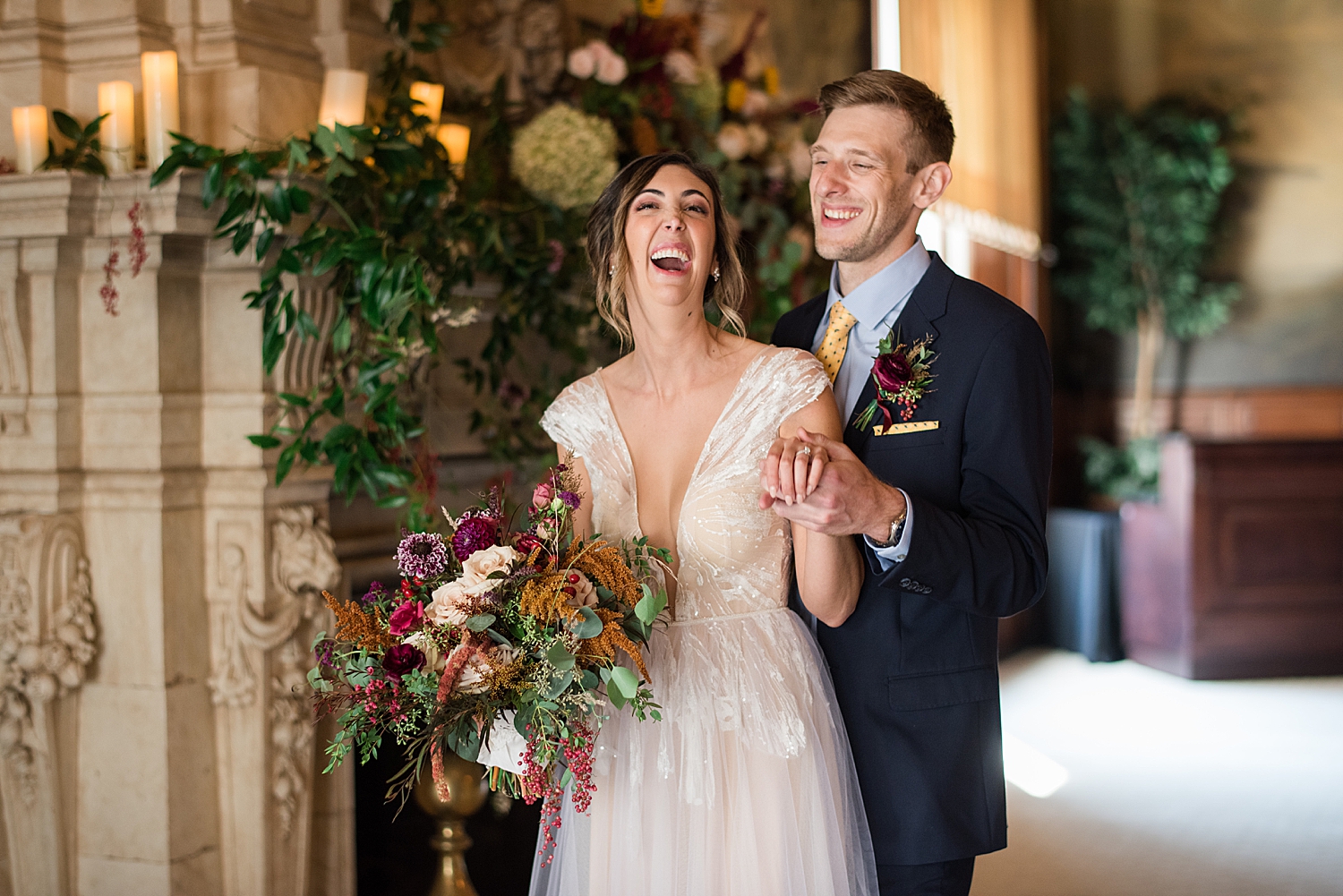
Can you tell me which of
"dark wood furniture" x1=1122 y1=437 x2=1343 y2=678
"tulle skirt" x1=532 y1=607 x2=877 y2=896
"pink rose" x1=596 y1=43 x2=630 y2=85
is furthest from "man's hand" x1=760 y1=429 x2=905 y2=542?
"dark wood furniture" x1=1122 y1=437 x2=1343 y2=678

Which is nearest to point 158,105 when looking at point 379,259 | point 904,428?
point 379,259

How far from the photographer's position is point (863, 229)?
1992mm

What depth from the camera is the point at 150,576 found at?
2.74 metres

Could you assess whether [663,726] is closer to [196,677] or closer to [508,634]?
[508,634]

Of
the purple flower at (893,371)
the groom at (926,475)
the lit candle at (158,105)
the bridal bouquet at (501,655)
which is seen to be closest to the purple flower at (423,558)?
the bridal bouquet at (501,655)

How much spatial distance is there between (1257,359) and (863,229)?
7254 millimetres

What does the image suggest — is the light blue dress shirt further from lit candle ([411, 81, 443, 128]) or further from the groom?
lit candle ([411, 81, 443, 128])

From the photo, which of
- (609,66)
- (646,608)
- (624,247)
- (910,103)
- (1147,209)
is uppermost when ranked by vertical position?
(1147,209)

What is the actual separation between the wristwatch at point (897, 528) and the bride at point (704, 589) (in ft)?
0.46

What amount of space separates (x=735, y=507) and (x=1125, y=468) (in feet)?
21.7

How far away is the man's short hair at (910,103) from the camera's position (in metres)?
1.98

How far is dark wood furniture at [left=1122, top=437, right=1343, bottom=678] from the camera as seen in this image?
21.1 feet

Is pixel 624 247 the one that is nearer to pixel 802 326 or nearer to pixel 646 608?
pixel 802 326

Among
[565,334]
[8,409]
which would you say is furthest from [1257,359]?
[8,409]
